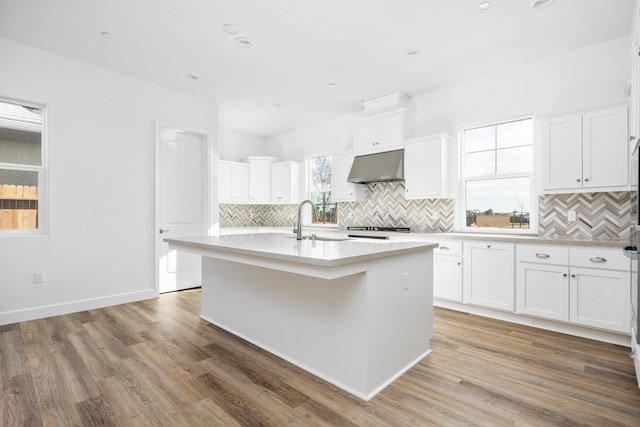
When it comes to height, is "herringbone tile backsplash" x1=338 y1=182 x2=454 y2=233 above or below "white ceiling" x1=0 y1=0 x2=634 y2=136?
below

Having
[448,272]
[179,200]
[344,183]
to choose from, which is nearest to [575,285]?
[448,272]

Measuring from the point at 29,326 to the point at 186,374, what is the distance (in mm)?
2135

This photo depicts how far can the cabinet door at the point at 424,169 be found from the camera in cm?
402

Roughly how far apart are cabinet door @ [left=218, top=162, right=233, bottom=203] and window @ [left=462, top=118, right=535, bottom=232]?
13.1ft

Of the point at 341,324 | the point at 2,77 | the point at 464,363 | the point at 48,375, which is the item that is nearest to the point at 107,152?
the point at 2,77

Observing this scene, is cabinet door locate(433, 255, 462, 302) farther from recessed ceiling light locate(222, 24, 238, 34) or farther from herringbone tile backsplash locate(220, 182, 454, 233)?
recessed ceiling light locate(222, 24, 238, 34)

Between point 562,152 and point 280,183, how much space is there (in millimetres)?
4411

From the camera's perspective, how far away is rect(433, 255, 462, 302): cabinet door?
3.59m

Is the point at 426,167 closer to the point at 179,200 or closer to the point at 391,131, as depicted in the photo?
the point at 391,131

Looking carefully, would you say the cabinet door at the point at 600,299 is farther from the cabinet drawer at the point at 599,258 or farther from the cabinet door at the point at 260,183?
the cabinet door at the point at 260,183

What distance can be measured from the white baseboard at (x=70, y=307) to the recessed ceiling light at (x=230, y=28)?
3.22 metres

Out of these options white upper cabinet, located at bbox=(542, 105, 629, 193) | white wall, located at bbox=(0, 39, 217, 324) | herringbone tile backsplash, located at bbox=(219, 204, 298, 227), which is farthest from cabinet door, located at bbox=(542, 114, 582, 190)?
white wall, located at bbox=(0, 39, 217, 324)

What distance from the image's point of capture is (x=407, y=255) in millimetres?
2291

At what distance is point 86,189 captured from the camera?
3682mm
